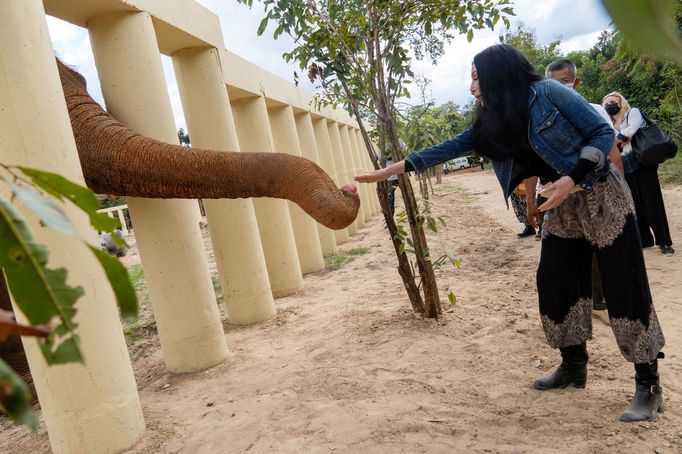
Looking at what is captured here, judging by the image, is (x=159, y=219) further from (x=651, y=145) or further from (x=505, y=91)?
(x=651, y=145)

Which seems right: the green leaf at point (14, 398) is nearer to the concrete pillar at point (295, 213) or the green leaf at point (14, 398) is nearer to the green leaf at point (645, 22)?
the green leaf at point (645, 22)

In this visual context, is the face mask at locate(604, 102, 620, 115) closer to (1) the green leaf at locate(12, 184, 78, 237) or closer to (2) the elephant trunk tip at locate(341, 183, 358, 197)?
(2) the elephant trunk tip at locate(341, 183, 358, 197)

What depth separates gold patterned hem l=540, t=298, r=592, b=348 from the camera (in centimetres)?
271

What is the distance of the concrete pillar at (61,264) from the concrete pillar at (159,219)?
3.55 ft

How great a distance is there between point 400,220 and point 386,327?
79cm

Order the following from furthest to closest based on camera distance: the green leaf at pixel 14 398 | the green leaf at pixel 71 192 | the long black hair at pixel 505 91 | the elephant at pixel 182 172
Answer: the elephant at pixel 182 172
the long black hair at pixel 505 91
the green leaf at pixel 71 192
the green leaf at pixel 14 398

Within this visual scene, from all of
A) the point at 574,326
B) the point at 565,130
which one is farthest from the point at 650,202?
the point at 565,130

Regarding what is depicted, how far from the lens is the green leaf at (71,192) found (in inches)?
20.4

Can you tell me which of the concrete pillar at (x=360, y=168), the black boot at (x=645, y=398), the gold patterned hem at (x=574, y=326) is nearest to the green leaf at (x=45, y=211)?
the black boot at (x=645, y=398)

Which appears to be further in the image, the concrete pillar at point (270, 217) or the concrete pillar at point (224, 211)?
the concrete pillar at point (270, 217)

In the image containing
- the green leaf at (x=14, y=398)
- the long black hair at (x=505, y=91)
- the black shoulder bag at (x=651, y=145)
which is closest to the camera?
the green leaf at (x=14, y=398)

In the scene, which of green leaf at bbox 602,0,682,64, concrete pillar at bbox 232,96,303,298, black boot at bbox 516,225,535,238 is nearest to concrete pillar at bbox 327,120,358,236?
black boot at bbox 516,225,535,238

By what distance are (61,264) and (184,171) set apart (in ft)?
3.25

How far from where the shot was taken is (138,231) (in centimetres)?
384
